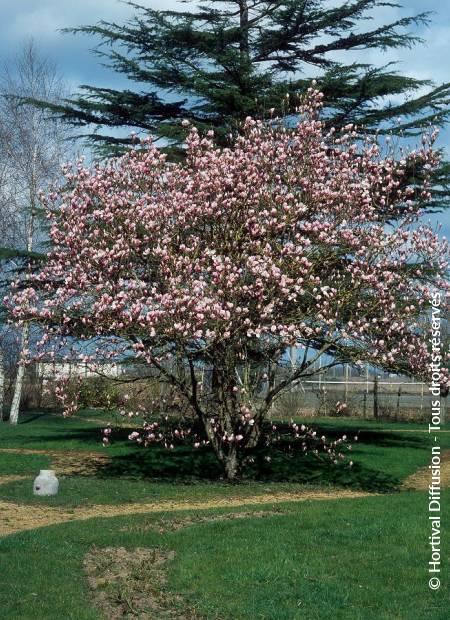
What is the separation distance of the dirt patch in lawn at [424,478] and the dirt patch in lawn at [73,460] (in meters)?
6.19

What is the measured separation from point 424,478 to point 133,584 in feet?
34.6

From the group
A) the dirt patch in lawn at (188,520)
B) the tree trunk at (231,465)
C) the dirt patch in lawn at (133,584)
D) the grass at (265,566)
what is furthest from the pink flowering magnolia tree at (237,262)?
the dirt patch in lawn at (133,584)

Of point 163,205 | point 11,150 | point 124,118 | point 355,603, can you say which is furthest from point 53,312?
point 11,150

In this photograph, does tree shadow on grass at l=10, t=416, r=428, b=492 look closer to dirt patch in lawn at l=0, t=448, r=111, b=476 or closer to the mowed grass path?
dirt patch in lawn at l=0, t=448, r=111, b=476

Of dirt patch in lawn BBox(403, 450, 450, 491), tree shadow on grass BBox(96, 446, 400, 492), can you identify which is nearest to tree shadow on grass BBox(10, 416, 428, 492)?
tree shadow on grass BBox(96, 446, 400, 492)

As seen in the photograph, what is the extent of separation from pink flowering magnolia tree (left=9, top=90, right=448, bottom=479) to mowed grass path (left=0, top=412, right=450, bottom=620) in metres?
2.10

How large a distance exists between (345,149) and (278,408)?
19340 millimetres

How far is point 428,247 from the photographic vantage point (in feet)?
48.3

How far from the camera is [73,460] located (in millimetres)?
19141

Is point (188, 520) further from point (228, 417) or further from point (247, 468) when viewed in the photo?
point (247, 468)

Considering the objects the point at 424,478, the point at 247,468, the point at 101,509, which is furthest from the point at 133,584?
the point at 424,478

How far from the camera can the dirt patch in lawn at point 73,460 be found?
17188 mm

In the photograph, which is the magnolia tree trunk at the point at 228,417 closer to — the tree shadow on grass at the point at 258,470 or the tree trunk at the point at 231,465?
the tree trunk at the point at 231,465

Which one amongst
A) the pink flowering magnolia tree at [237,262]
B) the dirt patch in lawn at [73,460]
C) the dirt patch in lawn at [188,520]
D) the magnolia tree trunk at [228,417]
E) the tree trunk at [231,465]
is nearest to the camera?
the dirt patch in lawn at [188,520]
